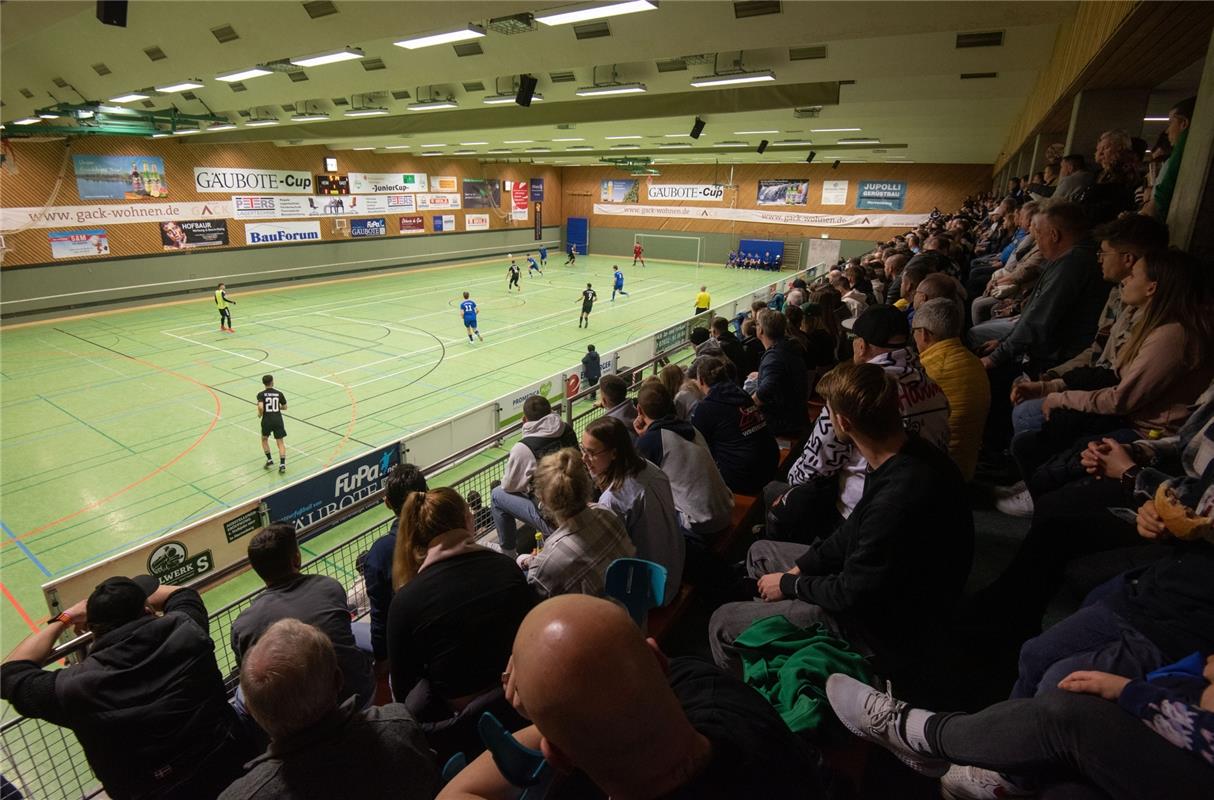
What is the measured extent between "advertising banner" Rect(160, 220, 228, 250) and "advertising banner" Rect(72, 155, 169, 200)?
4.19 feet

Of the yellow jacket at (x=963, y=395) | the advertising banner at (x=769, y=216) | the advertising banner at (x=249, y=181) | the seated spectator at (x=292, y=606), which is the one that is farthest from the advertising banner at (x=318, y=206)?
the yellow jacket at (x=963, y=395)

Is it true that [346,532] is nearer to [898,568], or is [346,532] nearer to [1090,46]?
[898,568]

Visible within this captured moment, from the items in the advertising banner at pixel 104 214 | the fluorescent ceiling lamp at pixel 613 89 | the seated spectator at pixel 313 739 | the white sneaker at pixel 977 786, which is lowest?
the white sneaker at pixel 977 786

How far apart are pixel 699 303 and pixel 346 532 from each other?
1528 cm

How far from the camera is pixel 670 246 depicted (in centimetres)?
4278

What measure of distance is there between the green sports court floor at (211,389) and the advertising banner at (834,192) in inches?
630

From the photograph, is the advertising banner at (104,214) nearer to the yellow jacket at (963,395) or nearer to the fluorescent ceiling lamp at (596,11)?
the fluorescent ceiling lamp at (596,11)

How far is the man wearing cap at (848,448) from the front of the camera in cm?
311

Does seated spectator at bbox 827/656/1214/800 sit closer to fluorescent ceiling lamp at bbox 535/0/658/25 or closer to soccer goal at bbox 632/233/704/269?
fluorescent ceiling lamp at bbox 535/0/658/25

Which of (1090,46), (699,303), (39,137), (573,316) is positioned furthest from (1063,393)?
(39,137)

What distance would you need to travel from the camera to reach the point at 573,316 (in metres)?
23.6

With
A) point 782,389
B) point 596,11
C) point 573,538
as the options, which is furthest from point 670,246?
point 573,538

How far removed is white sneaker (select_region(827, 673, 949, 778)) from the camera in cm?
206

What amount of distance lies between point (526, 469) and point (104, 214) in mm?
25936
